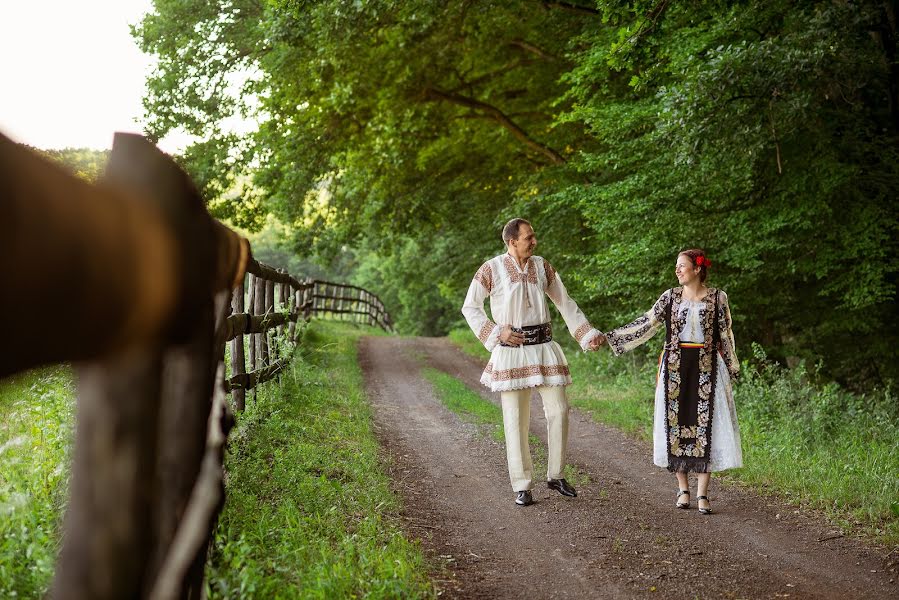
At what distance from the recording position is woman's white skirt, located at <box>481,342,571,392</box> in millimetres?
5855

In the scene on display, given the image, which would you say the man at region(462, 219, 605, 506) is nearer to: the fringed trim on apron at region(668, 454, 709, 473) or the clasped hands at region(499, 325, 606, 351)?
the clasped hands at region(499, 325, 606, 351)

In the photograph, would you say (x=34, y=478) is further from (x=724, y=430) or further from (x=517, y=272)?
(x=724, y=430)

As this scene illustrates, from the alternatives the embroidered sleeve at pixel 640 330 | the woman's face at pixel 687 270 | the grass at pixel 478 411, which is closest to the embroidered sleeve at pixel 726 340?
the woman's face at pixel 687 270

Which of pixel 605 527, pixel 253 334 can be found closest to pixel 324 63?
pixel 253 334

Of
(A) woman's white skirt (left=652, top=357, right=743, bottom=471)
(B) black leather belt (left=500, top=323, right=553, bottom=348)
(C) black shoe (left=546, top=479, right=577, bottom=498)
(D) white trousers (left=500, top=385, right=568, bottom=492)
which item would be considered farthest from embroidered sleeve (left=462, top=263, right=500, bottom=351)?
(A) woman's white skirt (left=652, top=357, right=743, bottom=471)

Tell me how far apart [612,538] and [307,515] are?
190 centimetres

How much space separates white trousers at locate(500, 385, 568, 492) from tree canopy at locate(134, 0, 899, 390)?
3256 millimetres

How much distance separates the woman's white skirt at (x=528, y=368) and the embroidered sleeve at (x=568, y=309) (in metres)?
0.35

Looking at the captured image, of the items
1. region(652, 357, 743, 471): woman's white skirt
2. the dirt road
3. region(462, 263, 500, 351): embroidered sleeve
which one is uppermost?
region(462, 263, 500, 351): embroidered sleeve

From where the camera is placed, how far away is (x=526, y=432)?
5.97 m

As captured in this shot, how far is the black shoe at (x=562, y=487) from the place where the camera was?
19.5 ft

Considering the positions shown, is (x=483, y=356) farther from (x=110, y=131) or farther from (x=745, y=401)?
(x=110, y=131)

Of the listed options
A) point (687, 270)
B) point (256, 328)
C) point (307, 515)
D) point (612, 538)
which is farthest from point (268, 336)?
point (612, 538)

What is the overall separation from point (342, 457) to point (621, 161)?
226 inches
